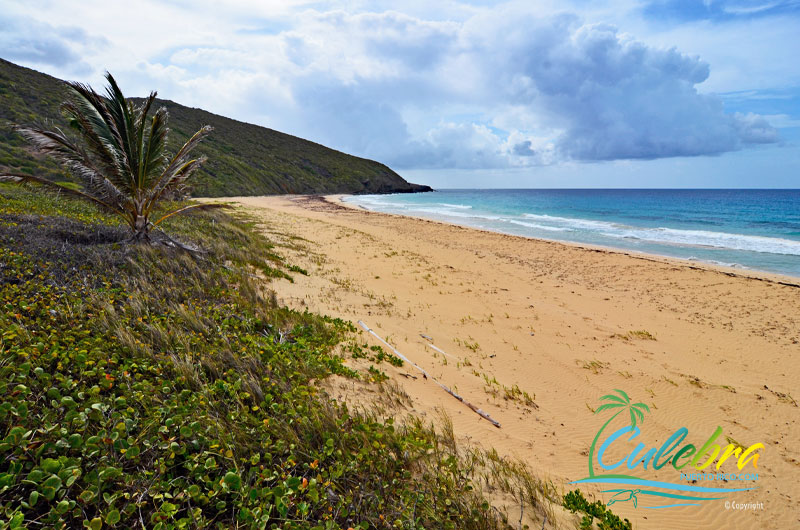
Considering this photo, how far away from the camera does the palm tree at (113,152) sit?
830cm

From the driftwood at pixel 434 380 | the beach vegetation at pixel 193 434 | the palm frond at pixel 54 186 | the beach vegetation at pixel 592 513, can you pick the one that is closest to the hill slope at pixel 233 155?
the palm frond at pixel 54 186

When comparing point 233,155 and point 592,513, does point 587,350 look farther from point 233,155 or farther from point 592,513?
point 233,155

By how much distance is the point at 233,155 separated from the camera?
76.6 meters

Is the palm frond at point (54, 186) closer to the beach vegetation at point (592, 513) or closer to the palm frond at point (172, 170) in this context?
the palm frond at point (172, 170)

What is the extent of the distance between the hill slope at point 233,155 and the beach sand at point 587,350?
65.3 ft

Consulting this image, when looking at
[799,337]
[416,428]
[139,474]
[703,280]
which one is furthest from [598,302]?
[139,474]

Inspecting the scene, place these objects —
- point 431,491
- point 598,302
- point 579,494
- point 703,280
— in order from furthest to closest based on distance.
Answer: point 703,280, point 598,302, point 579,494, point 431,491

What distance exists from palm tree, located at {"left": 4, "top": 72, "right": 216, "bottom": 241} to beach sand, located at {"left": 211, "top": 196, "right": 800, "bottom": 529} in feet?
14.3

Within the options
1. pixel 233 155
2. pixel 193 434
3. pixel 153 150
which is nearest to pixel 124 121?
pixel 153 150

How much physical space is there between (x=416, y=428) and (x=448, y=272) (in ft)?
33.9

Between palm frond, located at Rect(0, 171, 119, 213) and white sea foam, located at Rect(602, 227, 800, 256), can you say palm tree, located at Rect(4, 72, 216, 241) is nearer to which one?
palm frond, located at Rect(0, 171, 119, 213)

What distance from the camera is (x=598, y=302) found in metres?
11.2

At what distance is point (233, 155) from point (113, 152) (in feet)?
251

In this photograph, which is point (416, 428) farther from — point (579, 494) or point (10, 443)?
point (10, 443)
